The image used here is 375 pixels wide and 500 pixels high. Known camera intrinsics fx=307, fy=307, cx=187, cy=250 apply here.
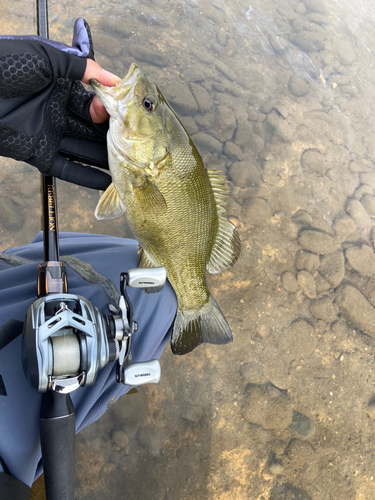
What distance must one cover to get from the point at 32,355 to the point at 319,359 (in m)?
2.69

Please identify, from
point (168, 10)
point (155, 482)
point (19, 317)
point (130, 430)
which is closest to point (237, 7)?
point (168, 10)

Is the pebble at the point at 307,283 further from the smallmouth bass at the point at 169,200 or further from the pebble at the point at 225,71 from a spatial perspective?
the pebble at the point at 225,71

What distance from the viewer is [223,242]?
1.89 meters

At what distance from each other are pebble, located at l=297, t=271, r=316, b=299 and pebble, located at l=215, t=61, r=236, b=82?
2.83 metres

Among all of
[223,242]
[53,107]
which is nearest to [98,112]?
[53,107]

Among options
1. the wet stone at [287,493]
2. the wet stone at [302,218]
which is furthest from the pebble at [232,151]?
the wet stone at [287,493]

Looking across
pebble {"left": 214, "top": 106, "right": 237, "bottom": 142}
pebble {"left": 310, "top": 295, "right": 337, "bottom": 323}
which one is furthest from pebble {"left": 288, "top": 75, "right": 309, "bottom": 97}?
pebble {"left": 310, "top": 295, "right": 337, "bottom": 323}

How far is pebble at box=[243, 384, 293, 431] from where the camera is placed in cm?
260

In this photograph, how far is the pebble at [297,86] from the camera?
4.43 metres

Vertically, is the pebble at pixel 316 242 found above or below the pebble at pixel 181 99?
below

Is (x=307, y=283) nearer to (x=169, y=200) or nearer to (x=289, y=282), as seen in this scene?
(x=289, y=282)

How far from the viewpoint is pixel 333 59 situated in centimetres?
505

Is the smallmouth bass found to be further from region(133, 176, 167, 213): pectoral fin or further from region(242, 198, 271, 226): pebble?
region(242, 198, 271, 226): pebble

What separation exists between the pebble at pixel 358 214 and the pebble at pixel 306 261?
0.85m
